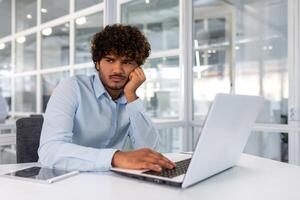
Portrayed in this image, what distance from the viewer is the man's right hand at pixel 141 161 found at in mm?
998

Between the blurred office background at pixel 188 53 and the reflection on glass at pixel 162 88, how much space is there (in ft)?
0.04

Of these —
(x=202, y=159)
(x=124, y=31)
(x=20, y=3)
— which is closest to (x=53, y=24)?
(x=20, y=3)

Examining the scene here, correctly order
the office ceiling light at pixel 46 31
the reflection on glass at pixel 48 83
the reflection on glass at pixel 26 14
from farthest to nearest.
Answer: the reflection on glass at pixel 26 14
the office ceiling light at pixel 46 31
the reflection on glass at pixel 48 83

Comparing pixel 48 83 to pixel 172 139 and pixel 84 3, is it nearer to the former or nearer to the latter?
pixel 84 3

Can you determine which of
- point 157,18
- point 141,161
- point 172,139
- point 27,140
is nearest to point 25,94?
point 157,18

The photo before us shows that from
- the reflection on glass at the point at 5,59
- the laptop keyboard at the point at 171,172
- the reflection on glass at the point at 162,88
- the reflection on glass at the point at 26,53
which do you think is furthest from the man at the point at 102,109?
the reflection on glass at the point at 26,53

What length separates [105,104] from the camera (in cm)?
143

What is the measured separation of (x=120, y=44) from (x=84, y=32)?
3.00 m

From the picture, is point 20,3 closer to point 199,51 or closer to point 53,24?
point 53,24

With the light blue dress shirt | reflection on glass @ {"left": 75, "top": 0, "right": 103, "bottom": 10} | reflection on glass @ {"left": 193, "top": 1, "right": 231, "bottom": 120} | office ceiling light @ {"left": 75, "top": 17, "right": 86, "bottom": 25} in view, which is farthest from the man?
office ceiling light @ {"left": 75, "top": 17, "right": 86, "bottom": 25}

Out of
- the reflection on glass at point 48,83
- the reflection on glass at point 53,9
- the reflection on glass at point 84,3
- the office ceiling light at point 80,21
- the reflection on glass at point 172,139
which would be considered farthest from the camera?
the reflection on glass at point 48,83

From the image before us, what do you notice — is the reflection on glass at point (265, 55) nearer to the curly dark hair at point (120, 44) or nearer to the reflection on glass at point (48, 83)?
the curly dark hair at point (120, 44)

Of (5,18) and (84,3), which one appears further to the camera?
(5,18)

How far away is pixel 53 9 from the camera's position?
4879 millimetres
